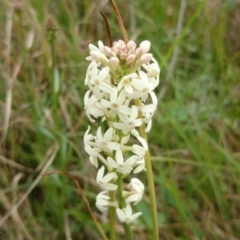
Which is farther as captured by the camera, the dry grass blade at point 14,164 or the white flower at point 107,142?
the dry grass blade at point 14,164

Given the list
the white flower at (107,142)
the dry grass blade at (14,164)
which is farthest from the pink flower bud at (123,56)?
the dry grass blade at (14,164)

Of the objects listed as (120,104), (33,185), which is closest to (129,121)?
(120,104)

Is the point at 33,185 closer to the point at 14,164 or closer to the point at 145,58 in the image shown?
the point at 14,164

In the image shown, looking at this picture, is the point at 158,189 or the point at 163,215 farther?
the point at 158,189

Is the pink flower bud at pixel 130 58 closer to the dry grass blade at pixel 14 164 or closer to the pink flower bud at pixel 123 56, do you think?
the pink flower bud at pixel 123 56

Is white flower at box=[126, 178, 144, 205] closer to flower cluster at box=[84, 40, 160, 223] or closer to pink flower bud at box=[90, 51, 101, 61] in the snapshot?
flower cluster at box=[84, 40, 160, 223]

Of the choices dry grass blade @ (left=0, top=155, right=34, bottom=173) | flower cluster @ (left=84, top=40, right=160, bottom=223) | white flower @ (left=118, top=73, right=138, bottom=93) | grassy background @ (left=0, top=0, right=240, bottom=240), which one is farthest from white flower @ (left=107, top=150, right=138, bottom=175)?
dry grass blade @ (left=0, top=155, right=34, bottom=173)

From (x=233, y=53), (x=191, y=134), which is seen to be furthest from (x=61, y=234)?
(x=233, y=53)

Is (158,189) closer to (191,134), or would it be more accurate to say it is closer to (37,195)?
(191,134)
